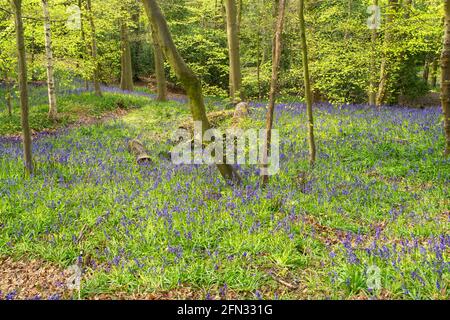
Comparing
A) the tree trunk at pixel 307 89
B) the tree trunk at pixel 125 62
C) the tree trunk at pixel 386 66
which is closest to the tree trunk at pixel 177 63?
the tree trunk at pixel 307 89

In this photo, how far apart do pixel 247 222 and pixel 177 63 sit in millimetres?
3492

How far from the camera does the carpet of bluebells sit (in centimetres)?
480

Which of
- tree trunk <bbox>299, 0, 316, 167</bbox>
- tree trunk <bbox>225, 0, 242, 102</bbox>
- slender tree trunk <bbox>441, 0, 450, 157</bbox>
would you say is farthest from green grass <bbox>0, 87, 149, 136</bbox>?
slender tree trunk <bbox>441, 0, 450, 157</bbox>

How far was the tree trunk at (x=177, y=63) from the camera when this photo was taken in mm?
7293

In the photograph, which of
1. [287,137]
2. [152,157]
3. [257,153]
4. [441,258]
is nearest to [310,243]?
[441,258]

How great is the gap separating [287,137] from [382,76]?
5970 mm

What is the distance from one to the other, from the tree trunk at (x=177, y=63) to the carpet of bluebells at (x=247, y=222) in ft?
4.25

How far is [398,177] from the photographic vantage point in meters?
8.80

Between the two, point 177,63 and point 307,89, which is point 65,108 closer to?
point 177,63

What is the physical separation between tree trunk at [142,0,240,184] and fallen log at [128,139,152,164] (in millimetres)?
3213

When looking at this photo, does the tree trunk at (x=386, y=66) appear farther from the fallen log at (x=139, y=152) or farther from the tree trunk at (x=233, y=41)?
the fallen log at (x=139, y=152)

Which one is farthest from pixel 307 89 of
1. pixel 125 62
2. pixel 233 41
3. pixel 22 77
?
pixel 125 62

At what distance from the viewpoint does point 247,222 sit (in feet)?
20.8
